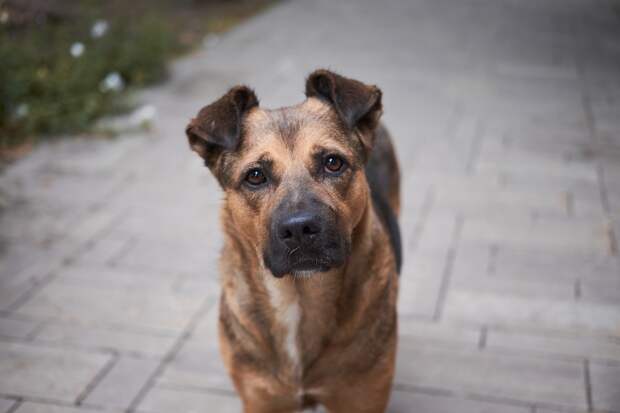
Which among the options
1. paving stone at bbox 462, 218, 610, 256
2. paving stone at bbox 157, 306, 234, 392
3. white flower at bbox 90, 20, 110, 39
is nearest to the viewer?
paving stone at bbox 157, 306, 234, 392

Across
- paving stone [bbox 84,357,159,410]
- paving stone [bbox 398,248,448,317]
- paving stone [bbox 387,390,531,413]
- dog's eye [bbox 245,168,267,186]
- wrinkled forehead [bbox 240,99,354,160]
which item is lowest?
paving stone [bbox 398,248,448,317]

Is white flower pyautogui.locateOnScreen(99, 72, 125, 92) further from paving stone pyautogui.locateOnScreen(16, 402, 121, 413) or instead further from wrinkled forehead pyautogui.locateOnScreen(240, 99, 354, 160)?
wrinkled forehead pyautogui.locateOnScreen(240, 99, 354, 160)

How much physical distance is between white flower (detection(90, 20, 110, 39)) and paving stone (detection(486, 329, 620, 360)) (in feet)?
20.7

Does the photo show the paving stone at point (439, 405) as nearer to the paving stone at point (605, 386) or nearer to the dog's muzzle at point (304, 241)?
the paving stone at point (605, 386)

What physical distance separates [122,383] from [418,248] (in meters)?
2.36

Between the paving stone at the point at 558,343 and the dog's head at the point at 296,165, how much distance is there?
1.61m

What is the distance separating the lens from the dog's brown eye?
311cm

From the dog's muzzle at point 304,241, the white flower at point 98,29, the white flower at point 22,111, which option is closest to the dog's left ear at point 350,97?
the dog's muzzle at point 304,241

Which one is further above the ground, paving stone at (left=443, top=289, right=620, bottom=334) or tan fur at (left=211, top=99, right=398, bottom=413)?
tan fur at (left=211, top=99, right=398, bottom=413)

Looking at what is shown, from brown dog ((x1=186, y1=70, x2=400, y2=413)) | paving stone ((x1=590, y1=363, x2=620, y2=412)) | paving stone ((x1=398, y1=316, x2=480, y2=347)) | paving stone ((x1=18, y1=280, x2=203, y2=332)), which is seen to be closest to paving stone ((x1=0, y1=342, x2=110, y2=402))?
paving stone ((x1=18, y1=280, x2=203, y2=332))

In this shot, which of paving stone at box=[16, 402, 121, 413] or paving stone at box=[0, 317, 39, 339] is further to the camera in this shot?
paving stone at box=[0, 317, 39, 339]

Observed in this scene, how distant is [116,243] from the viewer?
18.4ft

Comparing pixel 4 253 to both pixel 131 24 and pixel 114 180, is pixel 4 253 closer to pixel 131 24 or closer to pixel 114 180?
pixel 114 180

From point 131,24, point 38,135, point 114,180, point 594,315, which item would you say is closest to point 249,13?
point 131,24
